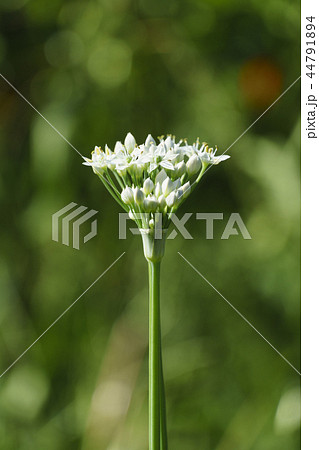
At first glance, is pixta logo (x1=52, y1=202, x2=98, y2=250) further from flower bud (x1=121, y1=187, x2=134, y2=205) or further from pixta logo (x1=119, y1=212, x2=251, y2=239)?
flower bud (x1=121, y1=187, x2=134, y2=205)

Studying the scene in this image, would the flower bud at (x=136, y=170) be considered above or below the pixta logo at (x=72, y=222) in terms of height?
below

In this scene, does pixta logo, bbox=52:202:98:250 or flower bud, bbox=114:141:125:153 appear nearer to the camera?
flower bud, bbox=114:141:125:153

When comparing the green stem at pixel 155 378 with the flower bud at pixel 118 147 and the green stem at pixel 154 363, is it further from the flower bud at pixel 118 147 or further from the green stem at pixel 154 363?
the flower bud at pixel 118 147

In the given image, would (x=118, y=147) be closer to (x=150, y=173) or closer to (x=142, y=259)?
(x=150, y=173)

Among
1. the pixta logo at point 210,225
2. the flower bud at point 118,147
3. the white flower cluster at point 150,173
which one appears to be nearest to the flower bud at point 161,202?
the white flower cluster at point 150,173

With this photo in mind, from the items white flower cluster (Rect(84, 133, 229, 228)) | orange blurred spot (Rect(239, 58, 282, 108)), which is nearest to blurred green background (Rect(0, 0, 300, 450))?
orange blurred spot (Rect(239, 58, 282, 108))
